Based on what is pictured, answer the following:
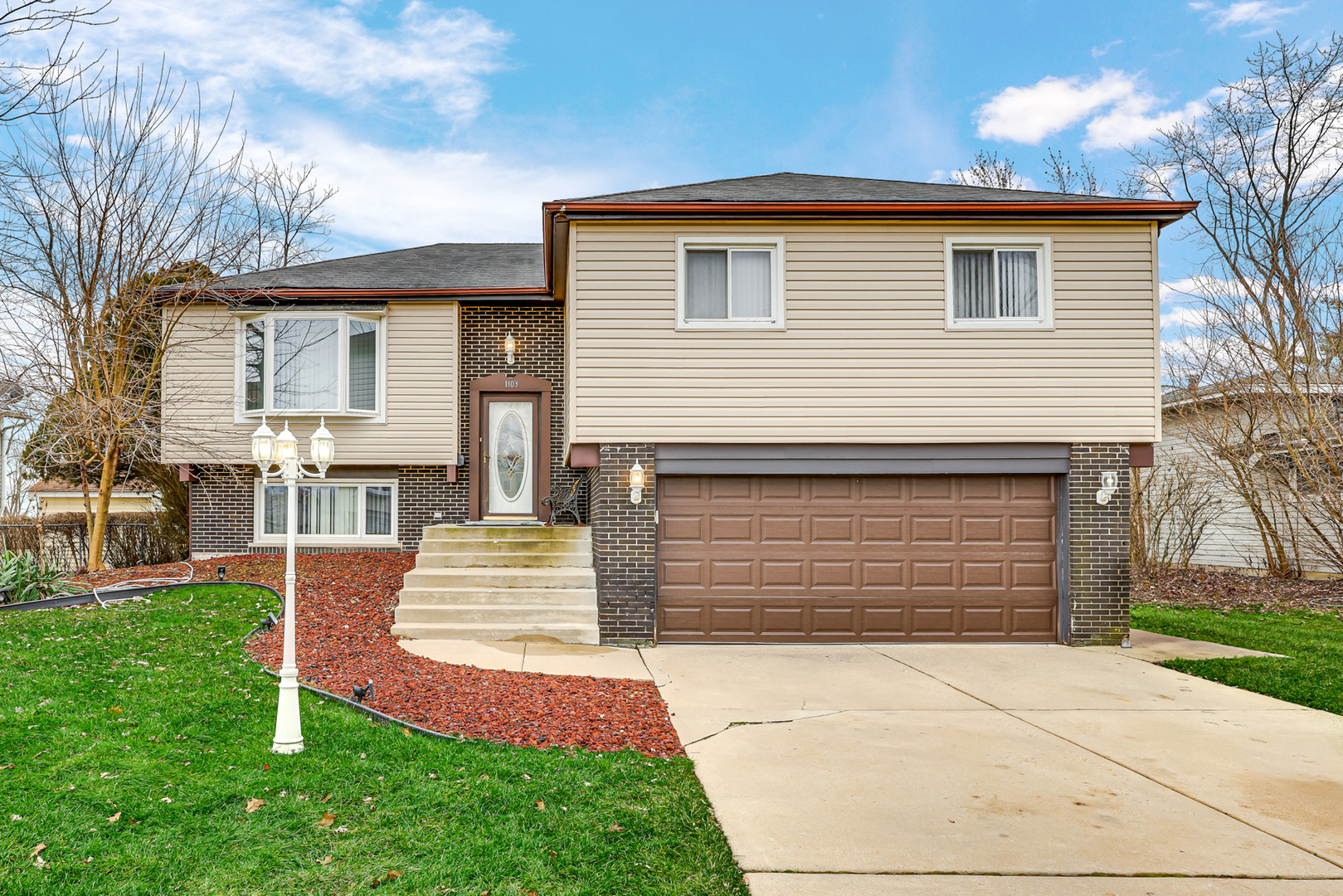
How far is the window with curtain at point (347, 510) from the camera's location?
44.0 ft

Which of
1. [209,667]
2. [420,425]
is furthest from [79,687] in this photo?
[420,425]

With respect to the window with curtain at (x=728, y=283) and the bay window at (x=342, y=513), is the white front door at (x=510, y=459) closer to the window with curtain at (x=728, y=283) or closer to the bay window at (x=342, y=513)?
the bay window at (x=342, y=513)

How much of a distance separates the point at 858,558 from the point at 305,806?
6.76 m

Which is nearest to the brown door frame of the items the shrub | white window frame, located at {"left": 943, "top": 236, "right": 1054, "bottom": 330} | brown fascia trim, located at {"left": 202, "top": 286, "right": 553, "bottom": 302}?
brown fascia trim, located at {"left": 202, "top": 286, "right": 553, "bottom": 302}

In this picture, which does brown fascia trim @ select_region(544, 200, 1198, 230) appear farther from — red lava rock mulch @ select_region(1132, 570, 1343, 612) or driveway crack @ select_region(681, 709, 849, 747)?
red lava rock mulch @ select_region(1132, 570, 1343, 612)

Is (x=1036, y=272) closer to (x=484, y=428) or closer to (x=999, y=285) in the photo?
(x=999, y=285)

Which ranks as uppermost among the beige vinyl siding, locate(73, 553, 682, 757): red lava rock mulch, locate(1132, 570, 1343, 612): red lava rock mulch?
the beige vinyl siding

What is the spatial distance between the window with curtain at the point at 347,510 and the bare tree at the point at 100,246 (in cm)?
255

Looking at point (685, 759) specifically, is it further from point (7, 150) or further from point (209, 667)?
point (7, 150)

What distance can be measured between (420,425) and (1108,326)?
9.89 meters

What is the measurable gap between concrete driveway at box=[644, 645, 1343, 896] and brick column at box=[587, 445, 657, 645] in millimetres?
1371

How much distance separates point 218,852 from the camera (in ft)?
11.5

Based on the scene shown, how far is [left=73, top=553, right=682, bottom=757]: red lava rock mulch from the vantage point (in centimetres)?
539

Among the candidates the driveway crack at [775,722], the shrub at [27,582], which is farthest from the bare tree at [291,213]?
the driveway crack at [775,722]
